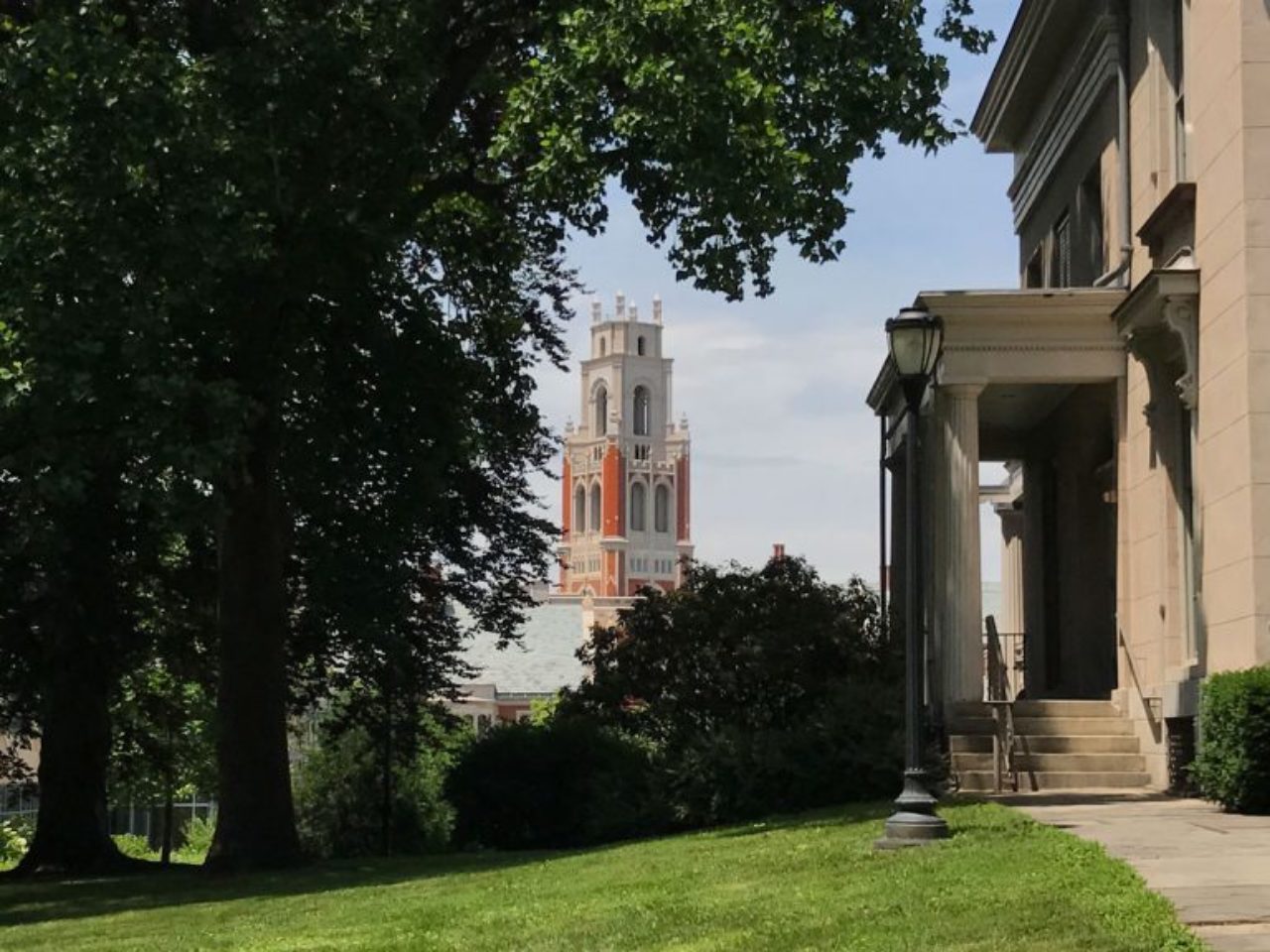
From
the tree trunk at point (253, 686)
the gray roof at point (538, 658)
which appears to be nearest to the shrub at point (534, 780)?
the tree trunk at point (253, 686)

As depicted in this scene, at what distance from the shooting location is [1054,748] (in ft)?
70.0

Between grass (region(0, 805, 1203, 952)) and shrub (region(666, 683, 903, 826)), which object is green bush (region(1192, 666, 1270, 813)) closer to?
grass (region(0, 805, 1203, 952))

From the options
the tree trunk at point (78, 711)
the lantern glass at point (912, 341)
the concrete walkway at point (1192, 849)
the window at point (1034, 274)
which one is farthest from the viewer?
the window at point (1034, 274)

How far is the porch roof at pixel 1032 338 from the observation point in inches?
870

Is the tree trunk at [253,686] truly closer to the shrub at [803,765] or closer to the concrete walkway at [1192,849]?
the shrub at [803,765]

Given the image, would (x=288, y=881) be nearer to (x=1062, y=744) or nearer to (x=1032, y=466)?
(x=1062, y=744)

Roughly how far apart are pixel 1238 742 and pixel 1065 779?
4.31m

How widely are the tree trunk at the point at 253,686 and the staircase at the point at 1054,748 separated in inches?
313

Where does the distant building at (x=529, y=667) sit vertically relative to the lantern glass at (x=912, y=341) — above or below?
above

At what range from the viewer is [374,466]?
24.1 meters

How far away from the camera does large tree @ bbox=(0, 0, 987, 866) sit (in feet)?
62.4

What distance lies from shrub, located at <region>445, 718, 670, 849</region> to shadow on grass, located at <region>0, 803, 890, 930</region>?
3.54m

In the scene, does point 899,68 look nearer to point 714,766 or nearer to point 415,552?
point 714,766

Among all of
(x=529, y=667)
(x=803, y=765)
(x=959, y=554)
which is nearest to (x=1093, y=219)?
(x=959, y=554)
